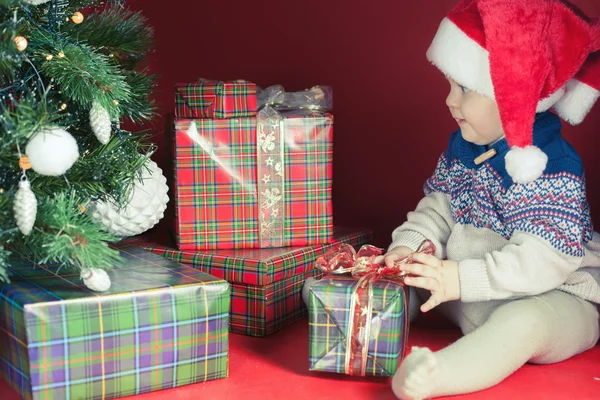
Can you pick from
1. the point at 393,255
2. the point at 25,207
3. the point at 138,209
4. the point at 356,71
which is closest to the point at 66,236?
the point at 25,207

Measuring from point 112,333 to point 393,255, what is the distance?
54 centimetres

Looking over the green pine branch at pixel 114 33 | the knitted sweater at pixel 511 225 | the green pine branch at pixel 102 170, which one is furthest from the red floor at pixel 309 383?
the green pine branch at pixel 114 33

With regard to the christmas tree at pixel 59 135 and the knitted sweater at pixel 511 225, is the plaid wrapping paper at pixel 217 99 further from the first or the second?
the knitted sweater at pixel 511 225

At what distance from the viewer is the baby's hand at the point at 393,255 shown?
132cm

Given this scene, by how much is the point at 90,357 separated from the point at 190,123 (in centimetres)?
55

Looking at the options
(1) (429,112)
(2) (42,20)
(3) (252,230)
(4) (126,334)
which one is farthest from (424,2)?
(4) (126,334)

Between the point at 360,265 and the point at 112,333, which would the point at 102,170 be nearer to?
the point at 112,333

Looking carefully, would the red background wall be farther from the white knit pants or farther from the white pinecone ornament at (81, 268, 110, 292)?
the white pinecone ornament at (81, 268, 110, 292)

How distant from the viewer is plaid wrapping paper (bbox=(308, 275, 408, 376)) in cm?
117

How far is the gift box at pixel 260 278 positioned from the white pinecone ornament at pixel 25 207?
1.54 feet

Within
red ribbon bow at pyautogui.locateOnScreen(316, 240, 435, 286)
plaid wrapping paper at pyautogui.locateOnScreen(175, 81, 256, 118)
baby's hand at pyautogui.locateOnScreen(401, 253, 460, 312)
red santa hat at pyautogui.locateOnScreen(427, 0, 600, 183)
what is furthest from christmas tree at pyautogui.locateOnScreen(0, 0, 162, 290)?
red santa hat at pyautogui.locateOnScreen(427, 0, 600, 183)

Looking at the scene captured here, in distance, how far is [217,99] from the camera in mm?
1468

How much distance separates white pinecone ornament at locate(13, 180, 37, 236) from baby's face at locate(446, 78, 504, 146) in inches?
30.1

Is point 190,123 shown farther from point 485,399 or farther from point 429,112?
point 485,399
